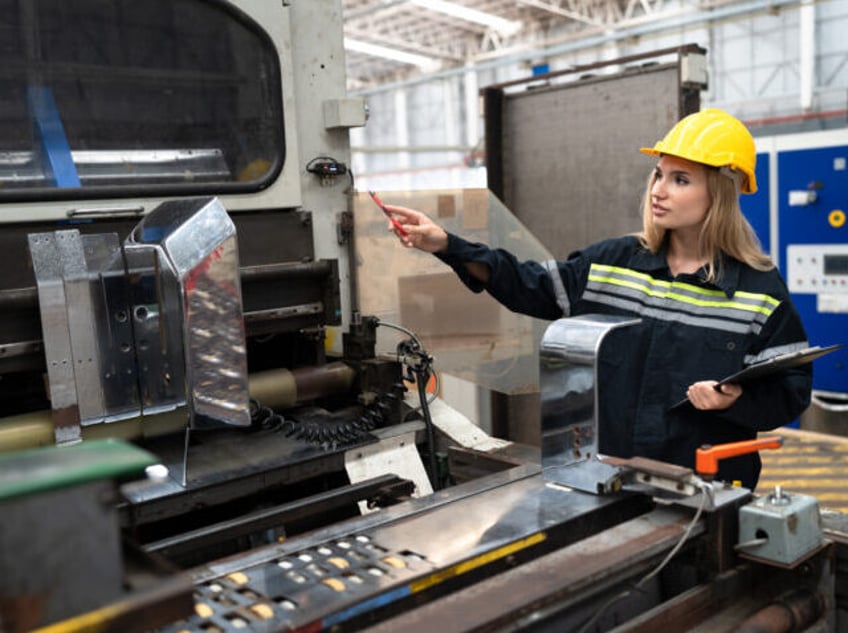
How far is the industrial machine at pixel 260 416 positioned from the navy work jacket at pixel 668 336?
0.70 ft

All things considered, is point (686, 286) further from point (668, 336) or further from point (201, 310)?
point (201, 310)

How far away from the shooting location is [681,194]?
1.39 m

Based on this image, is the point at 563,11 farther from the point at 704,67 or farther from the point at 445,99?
the point at 704,67

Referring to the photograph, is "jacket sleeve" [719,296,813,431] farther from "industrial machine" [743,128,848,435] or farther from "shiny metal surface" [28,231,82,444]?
"industrial machine" [743,128,848,435]

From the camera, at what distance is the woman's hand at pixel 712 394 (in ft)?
4.04

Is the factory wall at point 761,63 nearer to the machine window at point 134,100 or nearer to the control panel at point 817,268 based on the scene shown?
the control panel at point 817,268

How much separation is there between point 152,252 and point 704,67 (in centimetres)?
192

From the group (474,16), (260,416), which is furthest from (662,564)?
(474,16)

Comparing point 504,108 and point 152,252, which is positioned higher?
point 504,108

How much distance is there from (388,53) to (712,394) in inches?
349

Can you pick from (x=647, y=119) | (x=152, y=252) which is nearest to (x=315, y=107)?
(x=152, y=252)

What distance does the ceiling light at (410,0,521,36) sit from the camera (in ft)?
26.0

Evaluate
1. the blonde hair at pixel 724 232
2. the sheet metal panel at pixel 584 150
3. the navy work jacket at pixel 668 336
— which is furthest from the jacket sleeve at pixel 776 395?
the sheet metal panel at pixel 584 150

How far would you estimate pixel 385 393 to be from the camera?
1.69 metres
